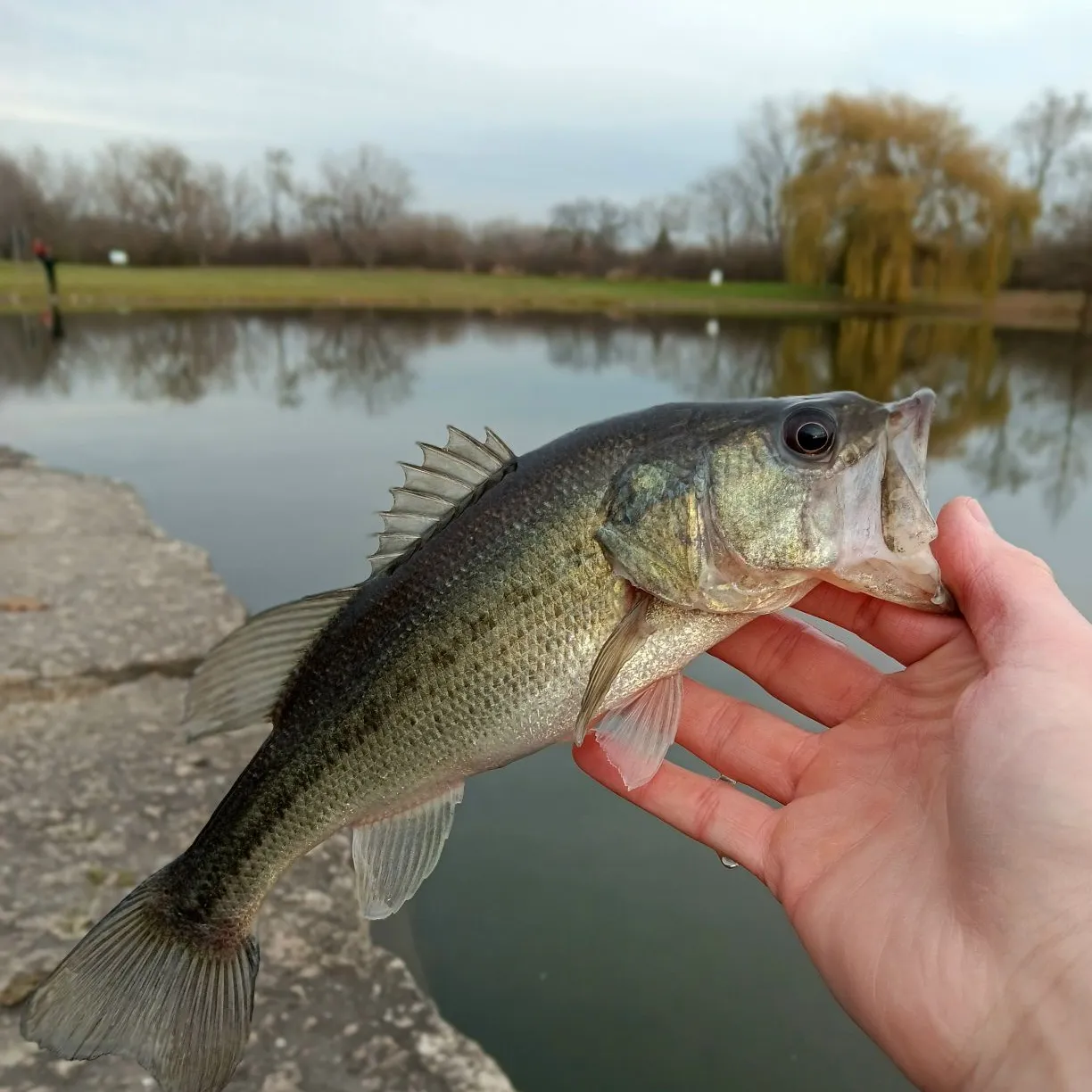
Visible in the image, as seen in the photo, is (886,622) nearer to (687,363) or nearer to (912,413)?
(912,413)

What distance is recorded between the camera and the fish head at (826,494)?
206cm

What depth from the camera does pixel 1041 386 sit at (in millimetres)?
20375

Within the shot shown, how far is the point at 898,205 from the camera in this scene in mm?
32500

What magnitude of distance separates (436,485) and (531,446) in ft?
32.4

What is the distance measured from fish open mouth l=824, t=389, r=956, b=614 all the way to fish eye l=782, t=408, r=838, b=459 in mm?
91

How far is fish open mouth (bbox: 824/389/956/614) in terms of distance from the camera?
2.06m

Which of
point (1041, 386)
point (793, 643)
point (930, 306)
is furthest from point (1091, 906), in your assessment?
point (930, 306)

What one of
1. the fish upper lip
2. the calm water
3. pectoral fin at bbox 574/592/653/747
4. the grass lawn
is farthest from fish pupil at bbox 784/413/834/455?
the grass lawn

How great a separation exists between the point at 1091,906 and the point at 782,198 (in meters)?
36.8

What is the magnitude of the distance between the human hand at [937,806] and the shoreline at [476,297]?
37282 mm

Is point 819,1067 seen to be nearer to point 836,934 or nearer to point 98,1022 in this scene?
point 836,934

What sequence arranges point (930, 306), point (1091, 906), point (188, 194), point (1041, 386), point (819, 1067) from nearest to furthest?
point (1091, 906) < point (819, 1067) < point (1041, 386) < point (930, 306) < point (188, 194)

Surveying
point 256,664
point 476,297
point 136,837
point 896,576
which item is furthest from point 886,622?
point 476,297

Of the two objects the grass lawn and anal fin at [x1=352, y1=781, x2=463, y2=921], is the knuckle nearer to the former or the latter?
anal fin at [x1=352, y1=781, x2=463, y2=921]
